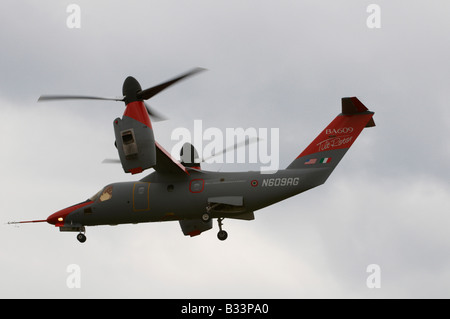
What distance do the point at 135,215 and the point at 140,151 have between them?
19.7 ft

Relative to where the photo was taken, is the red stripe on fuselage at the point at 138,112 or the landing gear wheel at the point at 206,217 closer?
the red stripe on fuselage at the point at 138,112

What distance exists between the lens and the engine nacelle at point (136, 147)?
31859 mm

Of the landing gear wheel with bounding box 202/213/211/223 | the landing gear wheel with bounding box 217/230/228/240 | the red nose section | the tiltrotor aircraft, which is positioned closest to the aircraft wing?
the tiltrotor aircraft

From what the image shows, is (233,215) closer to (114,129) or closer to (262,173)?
(262,173)

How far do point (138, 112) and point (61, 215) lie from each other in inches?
367

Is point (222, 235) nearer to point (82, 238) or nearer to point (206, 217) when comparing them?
point (206, 217)

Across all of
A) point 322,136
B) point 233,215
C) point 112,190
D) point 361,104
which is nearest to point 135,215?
point 112,190

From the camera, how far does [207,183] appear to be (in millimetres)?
35906

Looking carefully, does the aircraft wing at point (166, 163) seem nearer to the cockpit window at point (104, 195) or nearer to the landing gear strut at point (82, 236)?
the cockpit window at point (104, 195)

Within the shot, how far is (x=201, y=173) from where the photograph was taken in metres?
36.4

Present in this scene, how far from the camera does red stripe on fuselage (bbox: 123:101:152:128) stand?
32406 millimetres

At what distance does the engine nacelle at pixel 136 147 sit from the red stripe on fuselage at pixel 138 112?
0.20 metres

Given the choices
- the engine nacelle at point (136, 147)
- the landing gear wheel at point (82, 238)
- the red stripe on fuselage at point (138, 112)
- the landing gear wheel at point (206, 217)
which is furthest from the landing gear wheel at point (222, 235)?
the red stripe on fuselage at point (138, 112)

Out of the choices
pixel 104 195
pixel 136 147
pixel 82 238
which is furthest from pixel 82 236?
pixel 136 147
